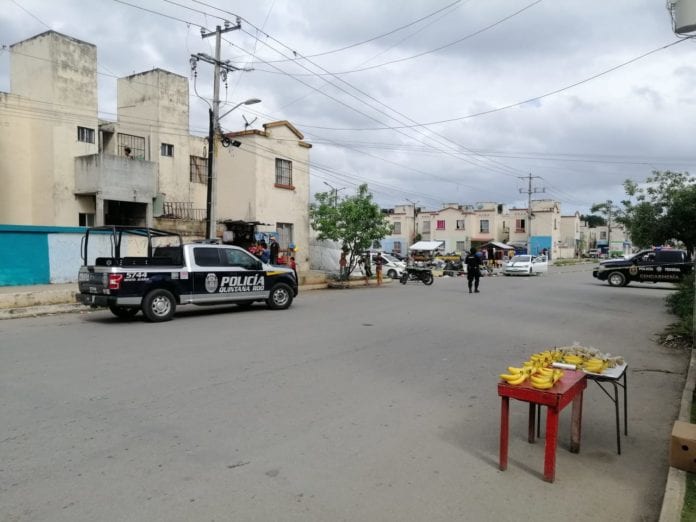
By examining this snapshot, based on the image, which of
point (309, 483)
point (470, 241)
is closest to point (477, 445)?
point (309, 483)

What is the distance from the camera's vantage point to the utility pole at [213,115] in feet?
65.4

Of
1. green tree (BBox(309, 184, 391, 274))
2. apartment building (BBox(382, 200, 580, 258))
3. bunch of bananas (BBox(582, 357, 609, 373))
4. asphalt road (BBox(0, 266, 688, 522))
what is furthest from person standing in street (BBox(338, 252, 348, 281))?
apartment building (BBox(382, 200, 580, 258))

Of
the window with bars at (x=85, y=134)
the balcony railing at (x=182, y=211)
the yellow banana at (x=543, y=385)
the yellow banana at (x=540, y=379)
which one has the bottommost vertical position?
the yellow banana at (x=543, y=385)

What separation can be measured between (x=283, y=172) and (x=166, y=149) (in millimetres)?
6713

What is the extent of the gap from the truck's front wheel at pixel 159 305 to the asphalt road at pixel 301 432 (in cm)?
176

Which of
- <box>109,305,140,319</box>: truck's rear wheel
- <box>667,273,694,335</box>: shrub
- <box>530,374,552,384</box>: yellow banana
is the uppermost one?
<box>530,374,552,384</box>: yellow banana

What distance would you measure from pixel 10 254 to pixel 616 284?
1040 inches

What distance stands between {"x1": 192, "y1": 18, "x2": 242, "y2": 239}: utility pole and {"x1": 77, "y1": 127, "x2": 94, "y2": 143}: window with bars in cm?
681

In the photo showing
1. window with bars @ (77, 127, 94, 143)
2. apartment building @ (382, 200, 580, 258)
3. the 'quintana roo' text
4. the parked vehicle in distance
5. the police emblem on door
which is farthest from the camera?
apartment building @ (382, 200, 580, 258)

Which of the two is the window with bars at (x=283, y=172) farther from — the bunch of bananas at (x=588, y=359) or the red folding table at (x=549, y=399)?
the red folding table at (x=549, y=399)

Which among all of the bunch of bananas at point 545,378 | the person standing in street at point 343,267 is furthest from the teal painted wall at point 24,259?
the bunch of bananas at point 545,378

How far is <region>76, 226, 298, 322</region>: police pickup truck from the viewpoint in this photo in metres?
12.3

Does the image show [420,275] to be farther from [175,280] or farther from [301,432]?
A: [301,432]

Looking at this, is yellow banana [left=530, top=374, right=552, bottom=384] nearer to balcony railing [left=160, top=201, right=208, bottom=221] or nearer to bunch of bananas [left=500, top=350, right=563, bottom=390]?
bunch of bananas [left=500, top=350, right=563, bottom=390]
